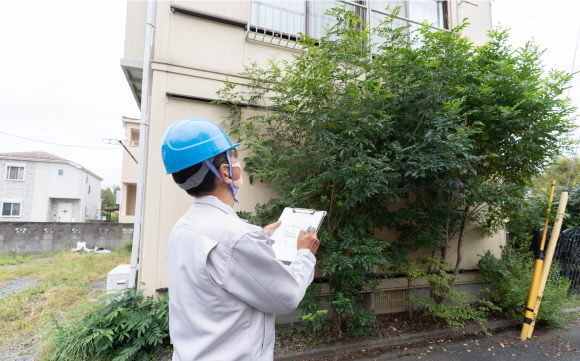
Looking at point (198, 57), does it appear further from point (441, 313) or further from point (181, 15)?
point (441, 313)

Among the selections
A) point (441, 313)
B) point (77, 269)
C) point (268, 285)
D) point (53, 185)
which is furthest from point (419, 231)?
point (53, 185)

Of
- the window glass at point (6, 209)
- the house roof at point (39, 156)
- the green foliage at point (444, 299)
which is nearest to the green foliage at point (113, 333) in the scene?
the green foliage at point (444, 299)

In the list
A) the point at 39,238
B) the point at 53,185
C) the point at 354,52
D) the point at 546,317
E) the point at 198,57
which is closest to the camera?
the point at 354,52

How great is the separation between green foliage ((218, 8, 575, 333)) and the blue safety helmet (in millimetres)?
2185

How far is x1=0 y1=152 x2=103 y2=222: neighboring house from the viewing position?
2180 cm

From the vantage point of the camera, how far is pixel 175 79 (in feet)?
14.1

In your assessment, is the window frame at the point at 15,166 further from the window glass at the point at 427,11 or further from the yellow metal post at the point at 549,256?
the yellow metal post at the point at 549,256

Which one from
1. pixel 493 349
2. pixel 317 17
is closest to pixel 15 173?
pixel 317 17

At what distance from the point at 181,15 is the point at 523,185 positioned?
20.1ft

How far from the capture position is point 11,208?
21.9m

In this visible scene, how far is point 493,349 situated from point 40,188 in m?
30.0

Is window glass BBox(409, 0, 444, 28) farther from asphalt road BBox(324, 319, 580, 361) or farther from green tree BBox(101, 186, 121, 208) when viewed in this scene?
green tree BBox(101, 186, 121, 208)

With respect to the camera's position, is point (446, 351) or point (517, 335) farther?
point (517, 335)

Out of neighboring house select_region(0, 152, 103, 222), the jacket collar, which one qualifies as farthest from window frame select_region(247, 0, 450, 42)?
neighboring house select_region(0, 152, 103, 222)
